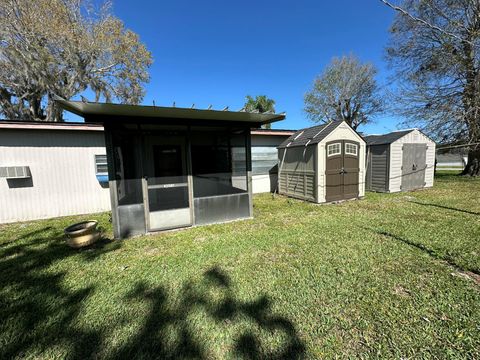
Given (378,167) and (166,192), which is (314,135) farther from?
(166,192)

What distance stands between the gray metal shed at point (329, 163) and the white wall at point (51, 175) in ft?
21.1

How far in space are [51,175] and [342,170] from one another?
8.71m

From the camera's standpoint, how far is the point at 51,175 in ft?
19.7

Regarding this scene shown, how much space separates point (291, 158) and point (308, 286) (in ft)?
19.8

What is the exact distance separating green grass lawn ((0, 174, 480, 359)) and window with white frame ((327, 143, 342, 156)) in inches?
120

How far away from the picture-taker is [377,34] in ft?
35.4

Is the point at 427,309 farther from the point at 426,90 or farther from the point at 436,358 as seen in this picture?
the point at 426,90

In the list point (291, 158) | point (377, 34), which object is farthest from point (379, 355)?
point (377, 34)

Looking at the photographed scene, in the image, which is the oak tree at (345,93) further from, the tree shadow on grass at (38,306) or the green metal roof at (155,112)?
the tree shadow on grass at (38,306)

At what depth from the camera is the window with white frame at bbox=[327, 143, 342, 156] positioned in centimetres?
671

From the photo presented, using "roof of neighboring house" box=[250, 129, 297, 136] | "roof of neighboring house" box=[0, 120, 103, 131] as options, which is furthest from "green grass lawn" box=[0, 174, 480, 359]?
"roof of neighboring house" box=[250, 129, 297, 136]

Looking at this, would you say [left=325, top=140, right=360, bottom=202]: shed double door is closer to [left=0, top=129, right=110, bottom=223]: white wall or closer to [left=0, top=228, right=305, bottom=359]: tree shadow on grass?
[left=0, top=228, right=305, bottom=359]: tree shadow on grass

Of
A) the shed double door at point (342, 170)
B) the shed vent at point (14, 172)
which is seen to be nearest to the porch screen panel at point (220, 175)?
the shed double door at point (342, 170)

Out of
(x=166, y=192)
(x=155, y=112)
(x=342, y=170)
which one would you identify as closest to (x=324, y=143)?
(x=342, y=170)
